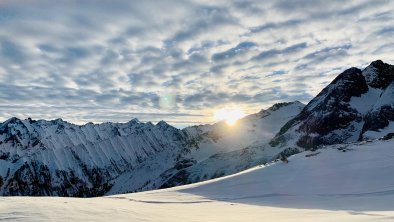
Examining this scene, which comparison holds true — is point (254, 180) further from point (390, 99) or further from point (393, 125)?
point (390, 99)

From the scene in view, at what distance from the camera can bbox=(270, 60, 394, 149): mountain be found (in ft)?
491

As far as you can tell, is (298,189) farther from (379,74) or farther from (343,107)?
(379,74)

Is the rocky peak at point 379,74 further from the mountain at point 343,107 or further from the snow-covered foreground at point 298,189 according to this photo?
the snow-covered foreground at point 298,189

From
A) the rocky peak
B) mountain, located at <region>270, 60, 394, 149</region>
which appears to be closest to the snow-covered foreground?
mountain, located at <region>270, 60, 394, 149</region>

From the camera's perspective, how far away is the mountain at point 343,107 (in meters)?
150

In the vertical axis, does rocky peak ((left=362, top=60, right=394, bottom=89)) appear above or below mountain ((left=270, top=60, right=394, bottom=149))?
above

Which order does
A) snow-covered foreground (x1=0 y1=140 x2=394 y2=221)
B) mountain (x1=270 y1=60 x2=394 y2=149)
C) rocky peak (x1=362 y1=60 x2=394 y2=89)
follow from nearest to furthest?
snow-covered foreground (x1=0 y1=140 x2=394 y2=221), mountain (x1=270 y1=60 x2=394 y2=149), rocky peak (x1=362 y1=60 x2=394 y2=89)

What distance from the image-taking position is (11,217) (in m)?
11.9

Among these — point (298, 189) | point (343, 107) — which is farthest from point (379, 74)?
point (298, 189)

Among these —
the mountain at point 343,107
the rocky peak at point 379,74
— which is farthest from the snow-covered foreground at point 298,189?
the rocky peak at point 379,74

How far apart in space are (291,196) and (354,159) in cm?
1395

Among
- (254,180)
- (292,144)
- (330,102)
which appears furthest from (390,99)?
(254,180)

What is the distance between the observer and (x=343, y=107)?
6344 inches

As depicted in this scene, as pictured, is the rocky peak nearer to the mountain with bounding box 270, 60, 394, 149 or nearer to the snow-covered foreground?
the mountain with bounding box 270, 60, 394, 149
